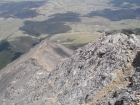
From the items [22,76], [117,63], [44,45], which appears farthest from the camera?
[44,45]

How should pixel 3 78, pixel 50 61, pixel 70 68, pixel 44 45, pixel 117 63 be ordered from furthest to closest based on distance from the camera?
1. pixel 44 45
2. pixel 50 61
3. pixel 3 78
4. pixel 70 68
5. pixel 117 63

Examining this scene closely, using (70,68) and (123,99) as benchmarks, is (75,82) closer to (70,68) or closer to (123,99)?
(70,68)

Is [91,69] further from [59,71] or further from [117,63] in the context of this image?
[59,71]

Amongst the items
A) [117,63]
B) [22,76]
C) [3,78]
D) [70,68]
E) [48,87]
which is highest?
[117,63]

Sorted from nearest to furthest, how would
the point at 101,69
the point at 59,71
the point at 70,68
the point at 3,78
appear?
the point at 101,69, the point at 70,68, the point at 59,71, the point at 3,78

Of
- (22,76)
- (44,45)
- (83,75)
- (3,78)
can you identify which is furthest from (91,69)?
(44,45)

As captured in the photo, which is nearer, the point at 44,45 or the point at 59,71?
the point at 59,71

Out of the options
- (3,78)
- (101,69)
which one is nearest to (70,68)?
(101,69)

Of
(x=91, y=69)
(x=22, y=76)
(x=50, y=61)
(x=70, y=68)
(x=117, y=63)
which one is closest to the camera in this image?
(x=117, y=63)

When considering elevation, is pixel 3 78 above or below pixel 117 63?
below
